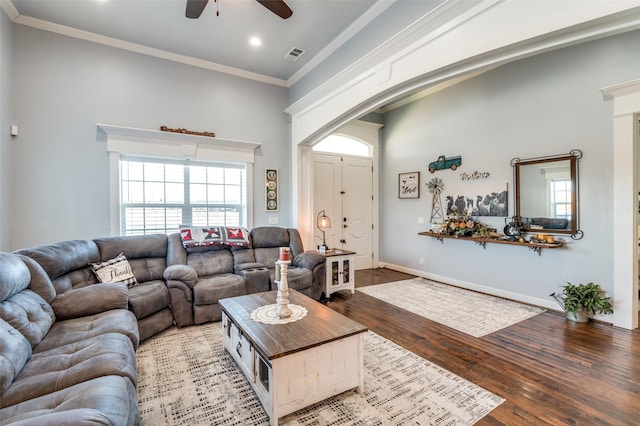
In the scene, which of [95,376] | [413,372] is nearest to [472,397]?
[413,372]

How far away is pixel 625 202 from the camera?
3.08 metres

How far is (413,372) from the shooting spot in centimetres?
228

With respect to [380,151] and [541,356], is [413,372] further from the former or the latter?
[380,151]

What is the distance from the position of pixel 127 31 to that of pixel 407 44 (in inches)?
136

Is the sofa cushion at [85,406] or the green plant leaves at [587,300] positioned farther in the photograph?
the green plant leaves at [587,300]

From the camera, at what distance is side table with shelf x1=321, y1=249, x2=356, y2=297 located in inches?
162

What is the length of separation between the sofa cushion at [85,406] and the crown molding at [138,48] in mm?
4232

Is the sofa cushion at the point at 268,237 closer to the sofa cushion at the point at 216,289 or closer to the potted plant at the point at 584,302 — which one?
the sofa cushion at the point at 216,289

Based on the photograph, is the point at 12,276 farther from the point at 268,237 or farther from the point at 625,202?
the point at 625,202

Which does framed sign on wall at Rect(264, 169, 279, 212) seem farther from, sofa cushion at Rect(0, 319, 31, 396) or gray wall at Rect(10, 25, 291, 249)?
sofa cushion at Rect(0, 319, 31, 396)

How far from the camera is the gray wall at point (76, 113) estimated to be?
337 centimetres

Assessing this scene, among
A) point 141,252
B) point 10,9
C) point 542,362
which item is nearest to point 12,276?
point 141,252

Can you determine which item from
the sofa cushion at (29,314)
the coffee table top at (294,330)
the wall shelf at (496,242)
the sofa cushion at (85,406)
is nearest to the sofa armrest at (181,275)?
the coffee table top at (294,330)

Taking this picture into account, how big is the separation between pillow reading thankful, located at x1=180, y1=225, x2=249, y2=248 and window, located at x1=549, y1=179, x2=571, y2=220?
13.8 ft
